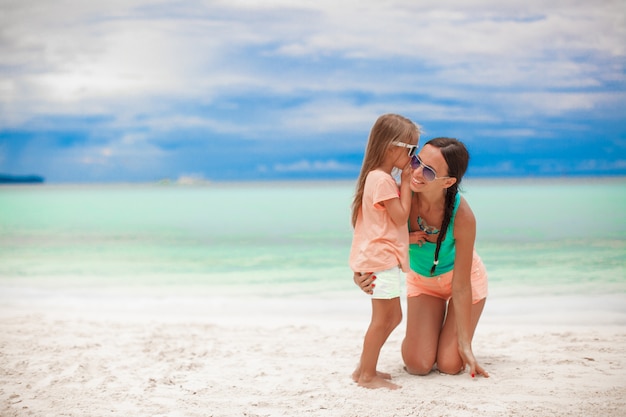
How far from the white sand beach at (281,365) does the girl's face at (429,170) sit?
1.13 meters

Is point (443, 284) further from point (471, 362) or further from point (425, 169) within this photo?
point (425, 169)

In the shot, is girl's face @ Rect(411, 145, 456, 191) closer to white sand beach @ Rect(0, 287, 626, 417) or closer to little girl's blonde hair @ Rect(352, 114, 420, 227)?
little girl's blonde hair @ Rect(352, 114, 420, 227)

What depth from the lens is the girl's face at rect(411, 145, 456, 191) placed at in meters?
3.16

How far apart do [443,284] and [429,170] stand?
0.85 m

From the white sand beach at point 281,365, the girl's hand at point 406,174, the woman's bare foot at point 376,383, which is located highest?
the girl's hand at point 406,174

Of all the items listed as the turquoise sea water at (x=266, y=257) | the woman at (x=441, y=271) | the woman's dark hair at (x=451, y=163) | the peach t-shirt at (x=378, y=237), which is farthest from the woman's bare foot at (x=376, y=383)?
the turquoise sea water at (x=266, y=257)

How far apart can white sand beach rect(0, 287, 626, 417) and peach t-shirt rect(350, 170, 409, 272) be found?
702 mm

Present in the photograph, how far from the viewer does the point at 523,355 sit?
12.7ft

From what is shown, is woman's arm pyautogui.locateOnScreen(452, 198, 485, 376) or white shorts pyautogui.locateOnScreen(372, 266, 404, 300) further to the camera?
woman's arm pyautogui.locateOnScreen(452, 198, 485, 376)

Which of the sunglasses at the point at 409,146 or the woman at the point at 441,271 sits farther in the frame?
the woman at the point at 441,271

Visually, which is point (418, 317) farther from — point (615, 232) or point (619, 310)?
point (615, 232)

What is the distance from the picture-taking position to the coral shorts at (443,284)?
3600mm

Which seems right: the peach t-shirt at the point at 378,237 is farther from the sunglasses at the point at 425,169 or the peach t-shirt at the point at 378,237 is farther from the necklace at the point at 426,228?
the necklace at the point at 426,228

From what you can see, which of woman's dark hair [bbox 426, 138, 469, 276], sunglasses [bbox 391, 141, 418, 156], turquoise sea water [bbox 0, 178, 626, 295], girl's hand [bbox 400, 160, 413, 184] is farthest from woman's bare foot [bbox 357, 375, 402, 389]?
turquoise sea water [bbox 0, 178, 626, 295]
